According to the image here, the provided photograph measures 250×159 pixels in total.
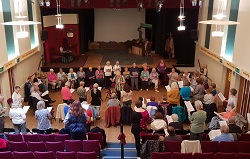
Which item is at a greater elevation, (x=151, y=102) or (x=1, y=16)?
(x=1, y=16)

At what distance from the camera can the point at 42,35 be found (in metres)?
14.4

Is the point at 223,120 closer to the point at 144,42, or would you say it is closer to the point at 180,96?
the point at 180,96

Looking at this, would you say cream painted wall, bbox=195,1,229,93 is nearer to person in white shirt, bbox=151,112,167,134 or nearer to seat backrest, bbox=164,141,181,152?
person in white shirt, bbox=151,112,167,134

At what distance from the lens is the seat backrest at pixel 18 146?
253 inches

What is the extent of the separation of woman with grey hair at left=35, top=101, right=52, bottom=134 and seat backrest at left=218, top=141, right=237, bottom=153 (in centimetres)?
441

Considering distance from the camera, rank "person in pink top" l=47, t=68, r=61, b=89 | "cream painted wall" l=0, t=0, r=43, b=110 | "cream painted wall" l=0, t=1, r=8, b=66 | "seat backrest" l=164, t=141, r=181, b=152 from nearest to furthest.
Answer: "seat backrest" l=164, t=141, r=181, b=152
"cream painted wall" l=0, t=1, r=8, b=66
"cream painted wall" l=0, t=0, r=43, b=110
"person in pink top" l=47, t=68, r=61, b=89

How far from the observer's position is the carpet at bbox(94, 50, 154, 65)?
52.1ft

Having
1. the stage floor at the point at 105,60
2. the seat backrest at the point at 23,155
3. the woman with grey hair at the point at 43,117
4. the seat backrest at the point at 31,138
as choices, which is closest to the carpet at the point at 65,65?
the stage floor at the point at 105,60

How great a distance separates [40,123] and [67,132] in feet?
3.15

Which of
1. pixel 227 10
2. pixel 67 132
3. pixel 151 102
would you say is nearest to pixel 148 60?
pixel 227 10

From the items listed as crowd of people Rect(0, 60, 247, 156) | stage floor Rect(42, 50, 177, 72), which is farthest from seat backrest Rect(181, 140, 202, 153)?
stage floor Rect(42, 50, 177, 72)

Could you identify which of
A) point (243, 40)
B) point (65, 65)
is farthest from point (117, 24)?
point (243, 40)

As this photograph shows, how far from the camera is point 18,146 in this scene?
6.44 meters

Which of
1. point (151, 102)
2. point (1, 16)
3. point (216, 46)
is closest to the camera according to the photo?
point (151, 102)
